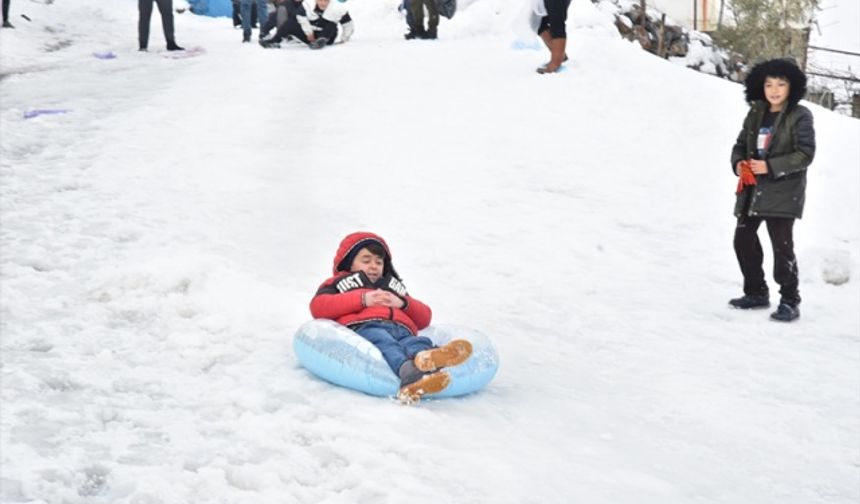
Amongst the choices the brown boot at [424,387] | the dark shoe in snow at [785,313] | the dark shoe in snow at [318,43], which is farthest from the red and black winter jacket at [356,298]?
the dark shoe in snow at [318,43]

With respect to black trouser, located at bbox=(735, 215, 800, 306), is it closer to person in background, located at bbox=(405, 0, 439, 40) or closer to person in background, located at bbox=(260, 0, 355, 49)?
person in background, located at bbox=(260, 0, 355, 49)

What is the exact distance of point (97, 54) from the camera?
1352 cm

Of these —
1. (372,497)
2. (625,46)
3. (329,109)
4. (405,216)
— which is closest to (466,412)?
(372,497)

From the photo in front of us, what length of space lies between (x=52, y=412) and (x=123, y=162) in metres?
4.66

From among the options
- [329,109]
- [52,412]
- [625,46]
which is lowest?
[52,412]

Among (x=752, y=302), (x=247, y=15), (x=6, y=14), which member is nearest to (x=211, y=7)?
(x=247, y=15)

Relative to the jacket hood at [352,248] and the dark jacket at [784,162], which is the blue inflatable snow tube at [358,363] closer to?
the jacket hood at [352,248]

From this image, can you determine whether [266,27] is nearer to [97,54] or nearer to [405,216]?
[97,54]

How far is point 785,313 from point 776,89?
4.43ft

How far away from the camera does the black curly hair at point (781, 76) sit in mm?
5539

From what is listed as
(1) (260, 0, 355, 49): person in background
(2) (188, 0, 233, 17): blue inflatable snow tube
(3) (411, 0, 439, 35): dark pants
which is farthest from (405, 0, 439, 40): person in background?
(2) (188, 0, 233, 17): blue inflatable snow tube

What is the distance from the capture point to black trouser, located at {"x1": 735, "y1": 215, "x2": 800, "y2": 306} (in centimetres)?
569

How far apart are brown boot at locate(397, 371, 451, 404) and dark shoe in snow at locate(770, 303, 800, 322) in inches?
109

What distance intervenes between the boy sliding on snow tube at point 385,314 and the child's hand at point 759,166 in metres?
2.26
